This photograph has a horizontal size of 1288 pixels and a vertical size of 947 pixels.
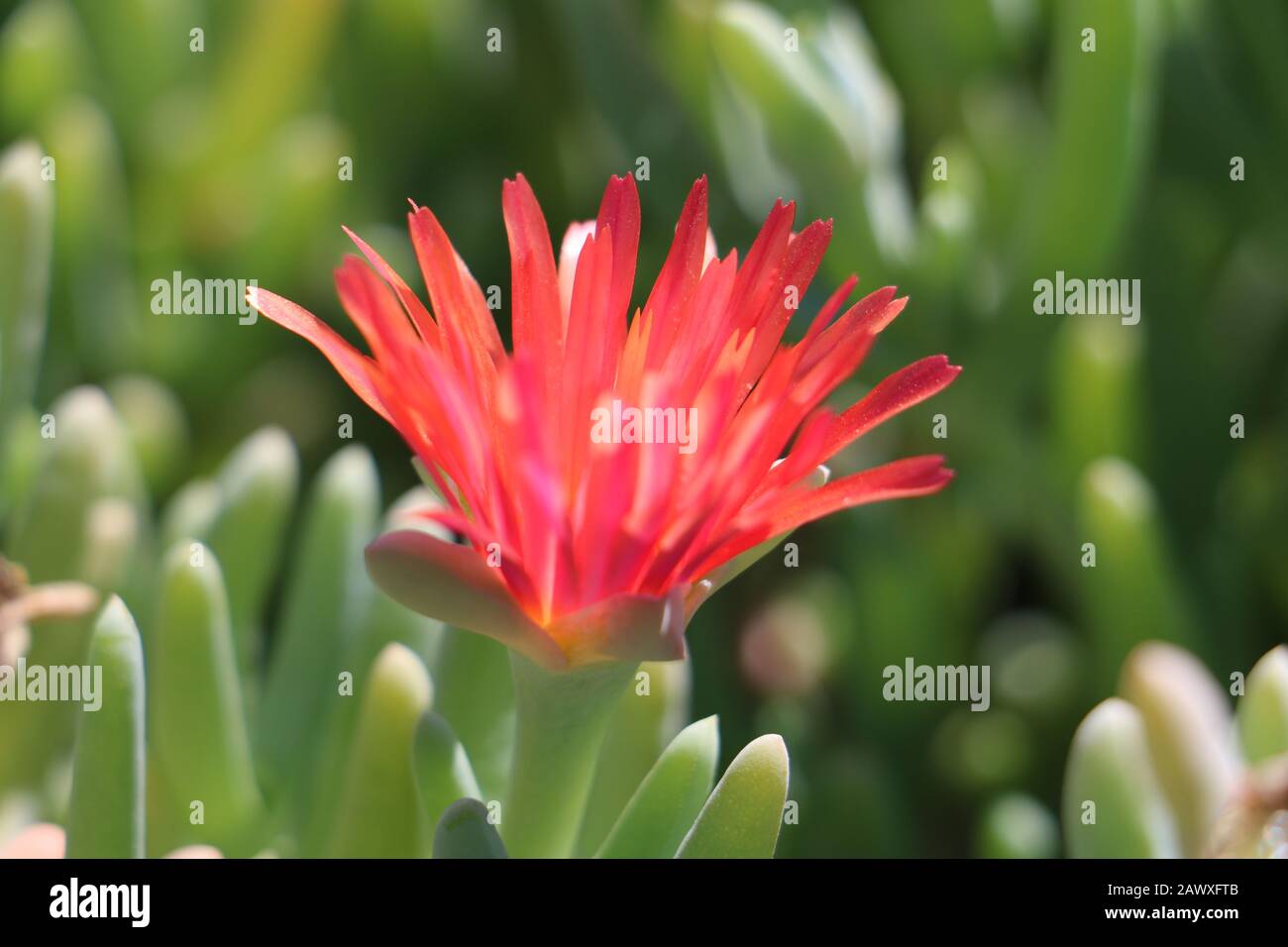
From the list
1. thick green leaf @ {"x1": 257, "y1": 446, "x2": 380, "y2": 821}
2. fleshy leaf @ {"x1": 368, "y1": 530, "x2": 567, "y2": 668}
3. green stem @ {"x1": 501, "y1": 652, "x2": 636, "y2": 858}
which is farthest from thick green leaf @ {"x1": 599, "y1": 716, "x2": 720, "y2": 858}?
thick green leaf @ {"x1": 257, "y1": 446, "x2": 380, "y2": 821}

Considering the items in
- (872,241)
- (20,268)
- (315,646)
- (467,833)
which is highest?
(872,241)

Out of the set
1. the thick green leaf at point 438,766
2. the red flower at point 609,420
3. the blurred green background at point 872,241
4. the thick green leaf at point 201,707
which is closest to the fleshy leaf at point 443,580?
the red flower at point 609,420

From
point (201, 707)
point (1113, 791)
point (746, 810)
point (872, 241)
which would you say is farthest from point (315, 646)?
point (872, 241)

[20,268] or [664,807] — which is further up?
[20,268]

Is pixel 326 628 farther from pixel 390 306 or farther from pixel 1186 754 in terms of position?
pixel 1186 754

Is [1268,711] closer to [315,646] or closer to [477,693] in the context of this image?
[477,693]

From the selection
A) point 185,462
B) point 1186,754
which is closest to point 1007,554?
point 1186,754
